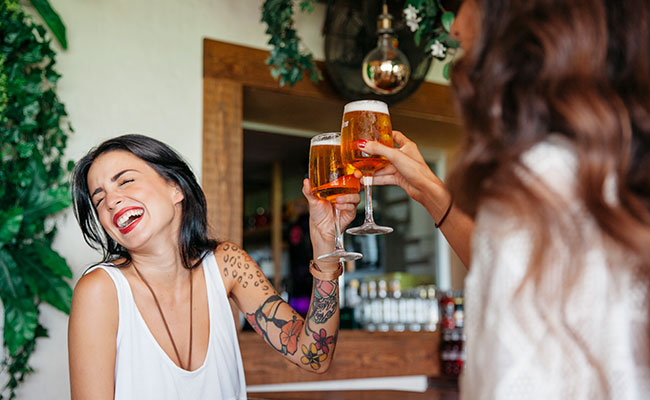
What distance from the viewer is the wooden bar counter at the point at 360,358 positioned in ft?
9.63

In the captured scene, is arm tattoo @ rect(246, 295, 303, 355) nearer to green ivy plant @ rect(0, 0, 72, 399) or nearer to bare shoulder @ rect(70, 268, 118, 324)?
bare shoulder @ rect(70, 268, 118, 324)

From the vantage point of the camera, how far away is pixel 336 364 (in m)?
3.14

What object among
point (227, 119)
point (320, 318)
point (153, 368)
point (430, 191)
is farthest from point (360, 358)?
point (430, 191)

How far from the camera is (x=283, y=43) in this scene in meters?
2.75

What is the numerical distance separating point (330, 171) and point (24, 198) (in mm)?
1578

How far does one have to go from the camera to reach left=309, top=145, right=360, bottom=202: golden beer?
4.32 ft

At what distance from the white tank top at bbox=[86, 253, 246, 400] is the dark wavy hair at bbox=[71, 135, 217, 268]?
200mm

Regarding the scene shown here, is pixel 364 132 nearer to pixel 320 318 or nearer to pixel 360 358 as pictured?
pixel 320 318

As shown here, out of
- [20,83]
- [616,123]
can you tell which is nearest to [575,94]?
[616,123]

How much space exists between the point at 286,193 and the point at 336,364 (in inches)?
109

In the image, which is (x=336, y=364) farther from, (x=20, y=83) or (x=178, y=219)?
(x=20, y=83)

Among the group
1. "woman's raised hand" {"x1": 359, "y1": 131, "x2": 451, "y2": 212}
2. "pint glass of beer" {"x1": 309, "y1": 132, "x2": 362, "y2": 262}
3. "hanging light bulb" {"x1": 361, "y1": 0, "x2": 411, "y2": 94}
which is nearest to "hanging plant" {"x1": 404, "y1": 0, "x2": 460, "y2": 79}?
"hanging light bulb" {"x1": 361, "y1": 0, "x2": 411, "y2": 94}

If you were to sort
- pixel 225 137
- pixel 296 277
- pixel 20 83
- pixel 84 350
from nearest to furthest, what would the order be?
pixel 84 350, pixel 20 83, pixel 225 137, pixel 296 277

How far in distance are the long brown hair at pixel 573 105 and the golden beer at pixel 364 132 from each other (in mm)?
572
